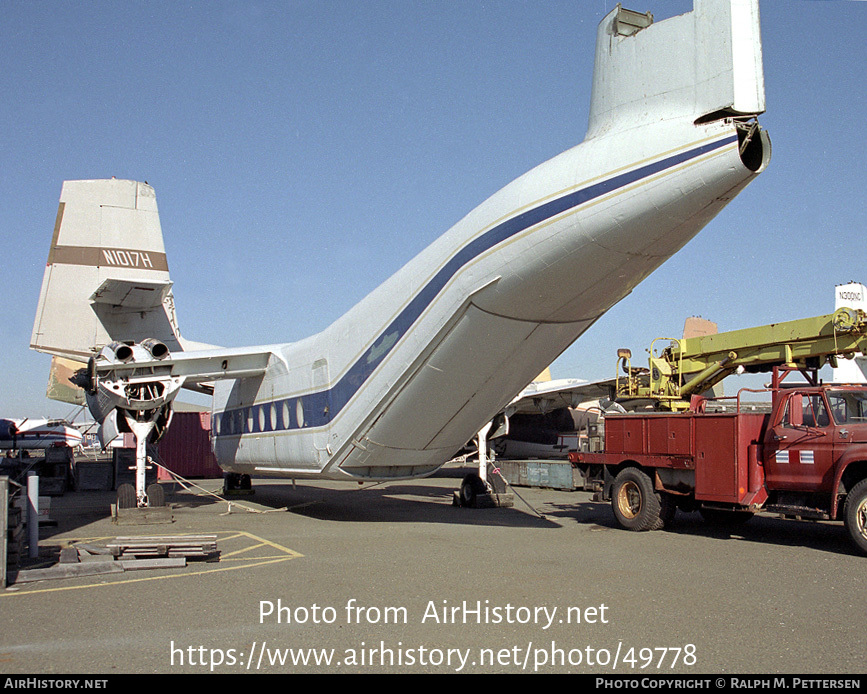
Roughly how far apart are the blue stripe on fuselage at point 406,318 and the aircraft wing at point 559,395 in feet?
41.2

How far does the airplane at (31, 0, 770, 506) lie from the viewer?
7062 mm

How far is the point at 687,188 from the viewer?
7145 mm

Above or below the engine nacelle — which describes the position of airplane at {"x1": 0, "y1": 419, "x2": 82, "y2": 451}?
below

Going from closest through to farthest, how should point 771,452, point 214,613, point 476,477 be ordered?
point 214,613, point 771,452, point 476,477

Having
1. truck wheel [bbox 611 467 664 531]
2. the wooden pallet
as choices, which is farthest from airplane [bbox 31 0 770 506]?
the wooden pallet

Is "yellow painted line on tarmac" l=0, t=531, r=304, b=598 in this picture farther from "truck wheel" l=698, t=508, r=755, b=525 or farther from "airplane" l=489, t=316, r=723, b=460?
"airplane" l=489, t=316, r=723, b=460

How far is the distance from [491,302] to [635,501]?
5153 mm

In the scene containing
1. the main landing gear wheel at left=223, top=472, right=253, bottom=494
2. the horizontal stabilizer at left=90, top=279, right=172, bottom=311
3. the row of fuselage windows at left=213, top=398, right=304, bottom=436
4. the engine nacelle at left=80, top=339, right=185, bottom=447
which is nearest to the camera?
the row of fuselage windows at left=213, top=398, right=304, bottom=436

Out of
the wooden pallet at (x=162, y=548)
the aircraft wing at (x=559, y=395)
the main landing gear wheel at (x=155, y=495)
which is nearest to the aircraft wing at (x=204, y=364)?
the main landing gear wheel at (x=155, y=495)

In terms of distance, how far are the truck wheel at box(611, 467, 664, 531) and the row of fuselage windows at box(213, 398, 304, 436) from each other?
591cm

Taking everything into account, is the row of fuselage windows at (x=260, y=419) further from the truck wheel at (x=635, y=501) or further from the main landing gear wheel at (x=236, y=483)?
the truck wheel at (x=635, y=501)

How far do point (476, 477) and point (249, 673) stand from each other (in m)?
11.8
